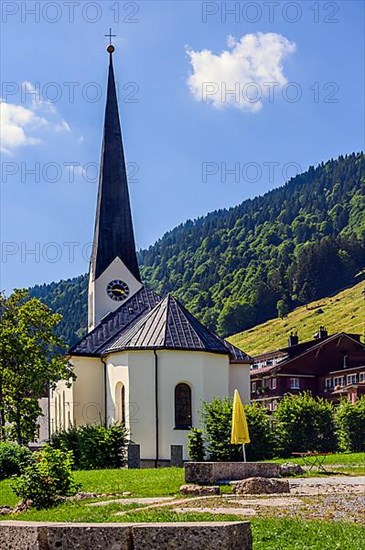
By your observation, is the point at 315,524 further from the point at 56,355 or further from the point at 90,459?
the point at 56,355

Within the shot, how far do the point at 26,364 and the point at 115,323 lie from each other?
7.63 meters

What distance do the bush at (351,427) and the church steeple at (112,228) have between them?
16.5 m

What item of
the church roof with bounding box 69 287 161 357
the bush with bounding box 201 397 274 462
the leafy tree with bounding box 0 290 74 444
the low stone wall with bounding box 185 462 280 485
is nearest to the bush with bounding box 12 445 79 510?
the low stone wall with bounding box 185 462 280 485

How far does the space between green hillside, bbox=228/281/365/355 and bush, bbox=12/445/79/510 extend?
136 meters

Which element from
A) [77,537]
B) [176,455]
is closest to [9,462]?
[176,455]

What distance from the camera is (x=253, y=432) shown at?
3256 cm

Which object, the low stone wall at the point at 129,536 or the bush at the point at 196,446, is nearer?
the low stone wall at the point at 129,536

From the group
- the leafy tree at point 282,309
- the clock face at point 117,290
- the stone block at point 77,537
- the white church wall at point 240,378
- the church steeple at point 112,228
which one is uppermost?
the leafy tree at point 282,309

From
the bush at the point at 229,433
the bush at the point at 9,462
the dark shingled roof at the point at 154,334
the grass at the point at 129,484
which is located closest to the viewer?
the grass at the point at 129,484

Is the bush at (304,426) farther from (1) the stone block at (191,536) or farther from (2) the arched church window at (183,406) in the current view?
(1) the stone block at (191,536)

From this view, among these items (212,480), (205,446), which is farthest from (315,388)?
(212,480)

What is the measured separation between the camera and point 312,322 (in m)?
162

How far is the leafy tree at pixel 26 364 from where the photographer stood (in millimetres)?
39531

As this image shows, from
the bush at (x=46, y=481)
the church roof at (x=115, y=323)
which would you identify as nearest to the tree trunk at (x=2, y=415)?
the church roof at (x=115, y=323)
